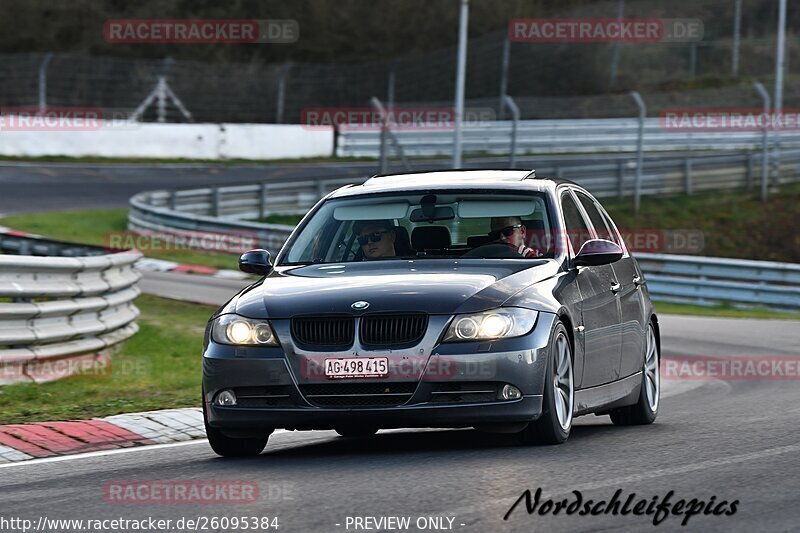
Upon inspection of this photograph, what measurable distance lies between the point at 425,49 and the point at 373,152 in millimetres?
12355

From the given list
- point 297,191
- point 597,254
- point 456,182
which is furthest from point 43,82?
point 597,254

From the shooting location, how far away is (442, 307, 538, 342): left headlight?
7910 millimetres

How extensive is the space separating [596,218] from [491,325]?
8.81 feet

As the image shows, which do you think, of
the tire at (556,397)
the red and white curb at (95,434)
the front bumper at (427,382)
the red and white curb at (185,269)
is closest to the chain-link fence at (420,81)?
the red and white curb at (185,269)

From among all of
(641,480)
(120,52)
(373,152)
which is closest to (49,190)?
(373,152)

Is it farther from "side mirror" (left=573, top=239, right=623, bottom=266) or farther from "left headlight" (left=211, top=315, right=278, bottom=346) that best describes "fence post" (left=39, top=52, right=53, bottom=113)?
"left headlight" (left=211, top=315, right=278, bottom=346)

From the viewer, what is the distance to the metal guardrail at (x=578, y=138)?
4462cm

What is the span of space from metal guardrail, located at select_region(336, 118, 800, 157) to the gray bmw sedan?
35.2 metres

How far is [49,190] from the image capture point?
36188mm

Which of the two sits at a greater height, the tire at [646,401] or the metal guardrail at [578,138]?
the metal guardrail at [578,138]

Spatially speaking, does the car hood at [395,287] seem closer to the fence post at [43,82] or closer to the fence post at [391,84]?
the fence post at [43,82]

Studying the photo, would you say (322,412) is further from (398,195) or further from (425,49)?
(425,49)

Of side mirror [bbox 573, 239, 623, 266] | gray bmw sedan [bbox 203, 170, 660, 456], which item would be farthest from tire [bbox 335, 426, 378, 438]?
side mirror [bbox 573, 239, 623, 266]

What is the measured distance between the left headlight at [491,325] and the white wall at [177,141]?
34557 mm
